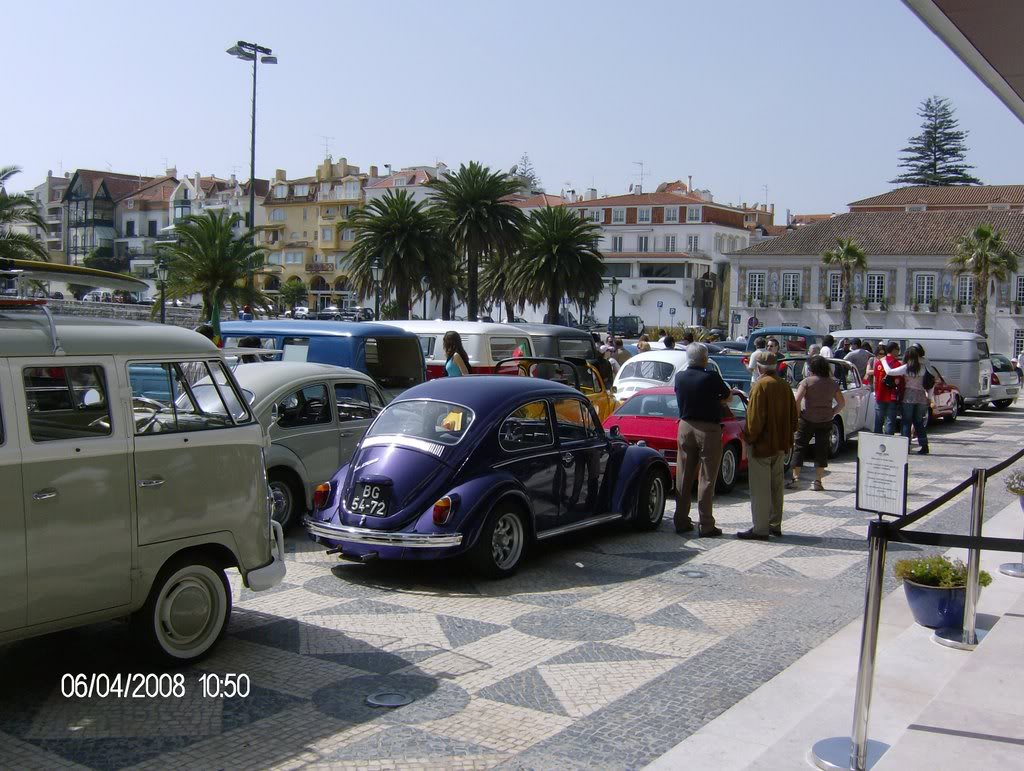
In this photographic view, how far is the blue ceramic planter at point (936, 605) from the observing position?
22.5ft

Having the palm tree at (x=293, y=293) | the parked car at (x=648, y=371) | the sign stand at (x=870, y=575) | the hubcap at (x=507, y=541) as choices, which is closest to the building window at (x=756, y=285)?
the palm tree at (x=293, y=293)

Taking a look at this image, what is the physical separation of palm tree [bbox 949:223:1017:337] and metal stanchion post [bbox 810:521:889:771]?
60.4m

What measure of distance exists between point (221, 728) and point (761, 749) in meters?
2.76

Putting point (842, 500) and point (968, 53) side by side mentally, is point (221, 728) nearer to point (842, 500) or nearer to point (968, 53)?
point (968, 53)

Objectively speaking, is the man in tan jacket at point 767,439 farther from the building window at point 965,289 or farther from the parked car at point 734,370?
the building window at point 965,289

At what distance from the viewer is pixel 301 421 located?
10641 mm

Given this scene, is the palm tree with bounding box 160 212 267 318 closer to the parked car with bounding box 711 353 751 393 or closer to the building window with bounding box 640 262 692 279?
the parked car with bounding box 711 353 751 393

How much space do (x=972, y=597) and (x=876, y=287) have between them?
66739 millimetres

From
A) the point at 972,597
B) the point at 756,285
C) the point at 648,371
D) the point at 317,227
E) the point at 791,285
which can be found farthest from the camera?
the point at 317,227

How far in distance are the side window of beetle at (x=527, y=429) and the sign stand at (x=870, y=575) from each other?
3.57 m

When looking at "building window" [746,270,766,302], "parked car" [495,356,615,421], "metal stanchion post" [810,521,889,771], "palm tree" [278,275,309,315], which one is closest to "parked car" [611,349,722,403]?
"parked car" [495,356,615,421]

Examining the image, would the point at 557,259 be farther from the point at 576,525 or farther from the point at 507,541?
the point at 507,541

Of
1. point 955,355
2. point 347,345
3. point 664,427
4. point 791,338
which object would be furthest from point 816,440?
point 791,338

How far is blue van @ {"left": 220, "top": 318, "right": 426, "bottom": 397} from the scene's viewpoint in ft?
46.6
